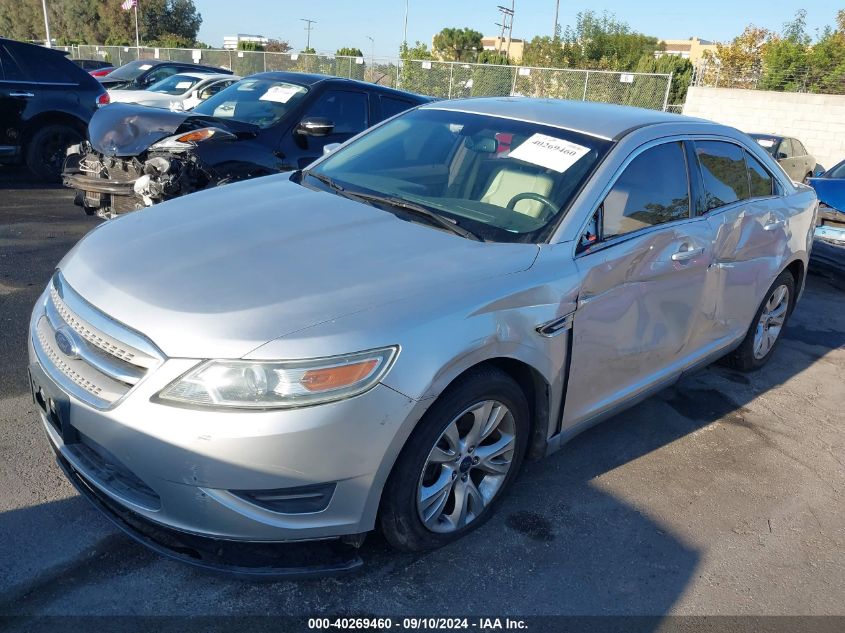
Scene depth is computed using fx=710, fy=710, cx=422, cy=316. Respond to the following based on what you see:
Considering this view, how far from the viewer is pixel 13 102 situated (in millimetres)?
8648

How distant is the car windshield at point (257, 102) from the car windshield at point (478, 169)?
10.1 feet

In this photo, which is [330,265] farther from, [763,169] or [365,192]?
[763,169]

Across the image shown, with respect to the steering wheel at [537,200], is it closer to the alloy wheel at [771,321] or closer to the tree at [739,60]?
the alloy wheel at [771,321]

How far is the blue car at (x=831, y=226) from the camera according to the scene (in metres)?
7.51

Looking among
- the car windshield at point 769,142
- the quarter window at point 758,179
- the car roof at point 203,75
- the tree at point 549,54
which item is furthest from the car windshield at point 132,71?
the tree at point 549,54

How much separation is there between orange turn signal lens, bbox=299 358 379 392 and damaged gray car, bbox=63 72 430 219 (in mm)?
4105

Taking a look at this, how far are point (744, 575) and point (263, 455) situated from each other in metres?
2.10

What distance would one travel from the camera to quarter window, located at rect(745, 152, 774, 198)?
447 centimetres

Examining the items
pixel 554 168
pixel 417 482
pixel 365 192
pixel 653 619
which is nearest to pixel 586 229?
pixel 554 168

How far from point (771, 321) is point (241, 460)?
13.7 ft

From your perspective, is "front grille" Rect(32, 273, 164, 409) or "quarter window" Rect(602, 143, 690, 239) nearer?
"front grille" Rect(32, 273, 164, 409)

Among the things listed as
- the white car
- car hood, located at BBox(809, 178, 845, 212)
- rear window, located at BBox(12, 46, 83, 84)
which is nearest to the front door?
car hood, located at BBox(809, 178, 845, 212)

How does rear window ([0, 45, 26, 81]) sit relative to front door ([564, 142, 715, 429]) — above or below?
above

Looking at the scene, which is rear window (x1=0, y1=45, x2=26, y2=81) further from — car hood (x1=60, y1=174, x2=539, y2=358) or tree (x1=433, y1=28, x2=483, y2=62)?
tree (x1=433, y1=28, x2=483, y2=62)
